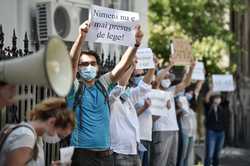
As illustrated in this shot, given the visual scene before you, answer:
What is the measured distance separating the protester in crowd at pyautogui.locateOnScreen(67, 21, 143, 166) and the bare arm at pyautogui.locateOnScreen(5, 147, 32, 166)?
6.76 ft

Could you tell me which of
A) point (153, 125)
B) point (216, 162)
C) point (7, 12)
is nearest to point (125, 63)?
point (153, 125)

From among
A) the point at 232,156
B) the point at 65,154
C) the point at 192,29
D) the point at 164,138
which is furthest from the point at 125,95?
the point at 192,29

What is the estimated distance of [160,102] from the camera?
938 cm

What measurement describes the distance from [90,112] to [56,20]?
437cm

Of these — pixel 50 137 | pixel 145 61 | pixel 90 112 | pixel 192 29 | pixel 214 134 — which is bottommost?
pixel 214 134

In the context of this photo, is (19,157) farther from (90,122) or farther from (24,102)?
(24,102)

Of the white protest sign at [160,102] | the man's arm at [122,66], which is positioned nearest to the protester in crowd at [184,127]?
the white protest sign at [160,102]

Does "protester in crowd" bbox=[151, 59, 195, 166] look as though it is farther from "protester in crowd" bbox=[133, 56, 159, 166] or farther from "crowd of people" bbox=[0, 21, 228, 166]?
"protester in crowd" bbox=[133, 56, 159, 166]

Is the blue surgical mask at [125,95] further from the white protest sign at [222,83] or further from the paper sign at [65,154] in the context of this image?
the white protest sign at [222,83]

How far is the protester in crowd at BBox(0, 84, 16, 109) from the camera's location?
437 cm

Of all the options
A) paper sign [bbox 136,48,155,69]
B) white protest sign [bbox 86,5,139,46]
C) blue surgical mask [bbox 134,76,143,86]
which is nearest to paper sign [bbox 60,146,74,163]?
white protest sign [bbox 86,5,139,46]

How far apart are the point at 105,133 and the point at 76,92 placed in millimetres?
489

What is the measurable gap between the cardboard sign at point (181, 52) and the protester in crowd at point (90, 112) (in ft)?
12.8

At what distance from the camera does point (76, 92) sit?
21.3 ft
